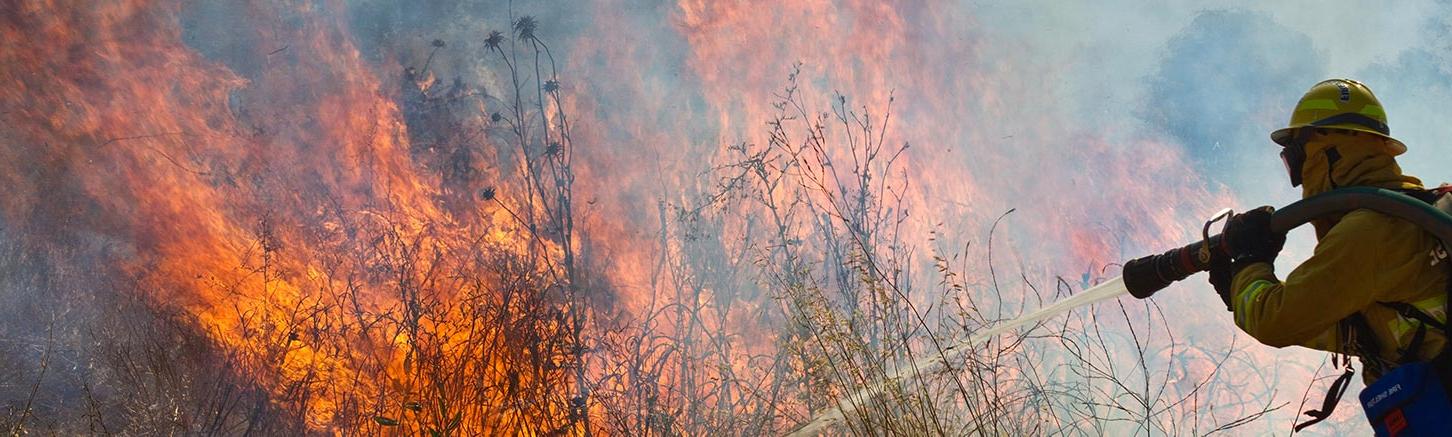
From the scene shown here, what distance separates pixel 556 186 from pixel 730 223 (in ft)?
3.78

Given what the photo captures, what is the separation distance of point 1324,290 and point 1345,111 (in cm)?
49

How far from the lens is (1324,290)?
1.71 m

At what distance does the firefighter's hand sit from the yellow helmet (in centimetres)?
21

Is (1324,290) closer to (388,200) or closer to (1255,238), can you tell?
(1255,238)

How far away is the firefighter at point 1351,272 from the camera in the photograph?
1668 mm

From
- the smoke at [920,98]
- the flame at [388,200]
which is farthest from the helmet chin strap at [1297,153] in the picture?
the smoke at [920,98]

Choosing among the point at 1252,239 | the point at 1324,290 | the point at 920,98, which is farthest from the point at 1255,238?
the point at 920,98

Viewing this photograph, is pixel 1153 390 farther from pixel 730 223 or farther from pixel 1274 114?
pixel 730 223

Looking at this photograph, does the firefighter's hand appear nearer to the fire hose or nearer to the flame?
the fire hose

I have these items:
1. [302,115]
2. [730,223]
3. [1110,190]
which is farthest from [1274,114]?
[302,115]

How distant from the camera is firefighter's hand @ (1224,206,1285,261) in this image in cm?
195

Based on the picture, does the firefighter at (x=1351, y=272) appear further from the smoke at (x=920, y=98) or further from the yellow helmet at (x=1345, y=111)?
the smoke at (x=920, y=98)

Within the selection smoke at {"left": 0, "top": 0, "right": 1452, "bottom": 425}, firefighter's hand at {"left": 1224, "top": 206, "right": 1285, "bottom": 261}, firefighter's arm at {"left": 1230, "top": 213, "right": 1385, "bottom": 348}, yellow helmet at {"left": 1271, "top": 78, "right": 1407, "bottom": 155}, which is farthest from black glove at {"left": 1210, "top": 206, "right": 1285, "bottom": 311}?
smoke at {"left": 0, "top": 0, "right": 1452, "bottom": 425}

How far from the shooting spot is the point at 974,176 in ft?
22.2
